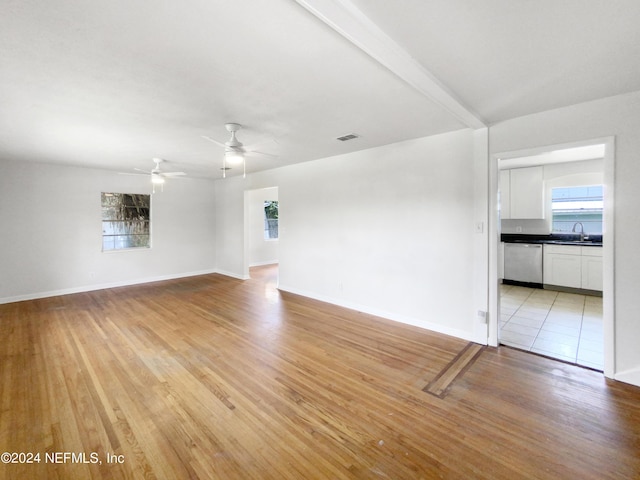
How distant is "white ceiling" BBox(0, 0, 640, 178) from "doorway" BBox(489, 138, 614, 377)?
0.68m

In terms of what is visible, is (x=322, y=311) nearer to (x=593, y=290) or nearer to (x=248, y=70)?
(x=248, y=70)

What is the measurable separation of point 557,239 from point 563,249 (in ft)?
1.97

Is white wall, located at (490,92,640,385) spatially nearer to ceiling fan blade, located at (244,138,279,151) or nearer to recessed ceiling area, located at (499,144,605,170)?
recessed ceiling area, located at (499,144,605,170)

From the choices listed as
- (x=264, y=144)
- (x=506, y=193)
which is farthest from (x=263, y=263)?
(x=506, y=193)

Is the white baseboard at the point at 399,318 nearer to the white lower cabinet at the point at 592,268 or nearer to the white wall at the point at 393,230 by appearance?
the white wall at the point at 393,230

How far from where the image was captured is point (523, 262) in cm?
589

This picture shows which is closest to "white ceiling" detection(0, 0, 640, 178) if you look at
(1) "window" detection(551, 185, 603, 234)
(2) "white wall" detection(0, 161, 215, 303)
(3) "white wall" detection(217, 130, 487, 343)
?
(3) "white wall" detection(217, 130, 487, 343)

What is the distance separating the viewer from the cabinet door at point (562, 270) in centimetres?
522

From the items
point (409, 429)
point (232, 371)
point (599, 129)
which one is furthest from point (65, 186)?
point (599, 129)

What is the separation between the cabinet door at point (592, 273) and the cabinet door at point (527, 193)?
3.99ft

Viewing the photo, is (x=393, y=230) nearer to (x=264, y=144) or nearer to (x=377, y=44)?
(x=264, y=144)

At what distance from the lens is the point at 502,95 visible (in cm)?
252

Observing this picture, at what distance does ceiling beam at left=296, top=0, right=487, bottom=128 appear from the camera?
1.42 metres

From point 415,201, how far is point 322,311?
87.8 inches
